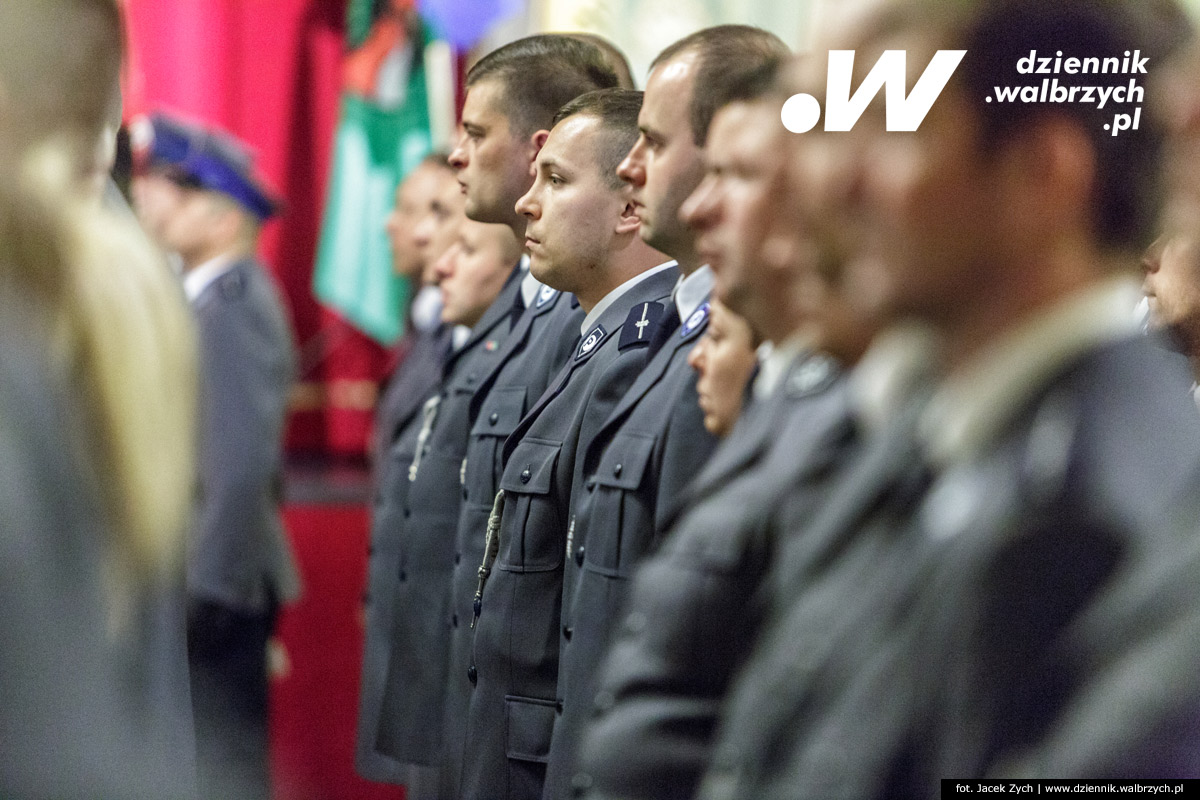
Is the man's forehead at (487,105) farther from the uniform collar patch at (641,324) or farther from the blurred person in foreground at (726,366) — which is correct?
the blurred person in foreground at (726,366)

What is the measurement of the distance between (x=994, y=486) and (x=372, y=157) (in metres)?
5.27

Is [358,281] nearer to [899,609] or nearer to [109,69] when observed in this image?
[109,69]

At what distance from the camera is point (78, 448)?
1100 millimetres

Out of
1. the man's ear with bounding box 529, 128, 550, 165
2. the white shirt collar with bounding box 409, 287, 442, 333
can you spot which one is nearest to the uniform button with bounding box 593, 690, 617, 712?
the man's ear with bounding box 529, 128, 550, 165

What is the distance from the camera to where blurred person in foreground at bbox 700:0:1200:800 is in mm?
1012

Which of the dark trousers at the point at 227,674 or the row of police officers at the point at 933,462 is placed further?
the dark trousers at the point at 227,674

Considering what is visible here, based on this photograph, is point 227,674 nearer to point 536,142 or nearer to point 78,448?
point 536,142

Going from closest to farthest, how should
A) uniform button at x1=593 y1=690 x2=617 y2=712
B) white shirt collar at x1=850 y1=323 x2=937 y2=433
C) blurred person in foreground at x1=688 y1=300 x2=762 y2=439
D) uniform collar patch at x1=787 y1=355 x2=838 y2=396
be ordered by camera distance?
1. white shirt collar at x1=850 y1=323 x2=937 y2=433
2. uniform collar patch at x1=787 y1=355 x2=838 y2=396
3. uniform button at x1=593 y1=690 x2=617 y2=712
4. blurred person in foreground at x1=688 y1=300 x2=762 y2=439

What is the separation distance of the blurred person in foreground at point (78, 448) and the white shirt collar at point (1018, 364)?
57 centimetres

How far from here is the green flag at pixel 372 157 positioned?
5.77m

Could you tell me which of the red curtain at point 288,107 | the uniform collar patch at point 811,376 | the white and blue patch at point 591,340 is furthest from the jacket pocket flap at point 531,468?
the red curtain at point 288,107

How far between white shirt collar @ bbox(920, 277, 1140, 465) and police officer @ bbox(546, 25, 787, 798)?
656 mm

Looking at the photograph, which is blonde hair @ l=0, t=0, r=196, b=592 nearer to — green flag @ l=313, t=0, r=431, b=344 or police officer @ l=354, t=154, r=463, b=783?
police officer @ l=354, t=154, r=463, b=783

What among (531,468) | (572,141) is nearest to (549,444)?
(531,468)
